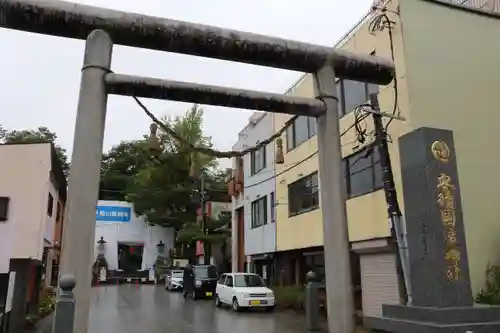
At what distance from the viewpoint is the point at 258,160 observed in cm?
2762

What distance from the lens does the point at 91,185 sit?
281 inches

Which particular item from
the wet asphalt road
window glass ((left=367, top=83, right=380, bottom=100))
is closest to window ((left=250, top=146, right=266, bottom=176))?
the wet asphalt road

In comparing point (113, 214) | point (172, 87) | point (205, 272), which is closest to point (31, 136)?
point (113, 214)

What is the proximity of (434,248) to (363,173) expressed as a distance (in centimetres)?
946

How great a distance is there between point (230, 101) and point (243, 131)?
2237 centimetres

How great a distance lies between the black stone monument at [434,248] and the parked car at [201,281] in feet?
67.2

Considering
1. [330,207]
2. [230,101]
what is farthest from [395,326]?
[230,101]

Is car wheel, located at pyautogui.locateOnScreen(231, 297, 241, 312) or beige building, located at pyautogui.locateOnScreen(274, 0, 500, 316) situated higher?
beige building, located at pyautogui.locateOnScreen(274, 0, 500, 316)

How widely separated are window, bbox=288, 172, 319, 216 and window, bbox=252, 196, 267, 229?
11.4ft

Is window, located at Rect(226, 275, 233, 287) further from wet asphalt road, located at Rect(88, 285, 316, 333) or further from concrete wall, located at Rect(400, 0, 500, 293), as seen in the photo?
concrete wall, located at Rect(400, 0, 500, 293)

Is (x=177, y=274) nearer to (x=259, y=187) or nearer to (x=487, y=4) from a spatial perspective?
(x=259, y=187)

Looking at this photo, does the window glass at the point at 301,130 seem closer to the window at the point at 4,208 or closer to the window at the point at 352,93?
the window at the point at 352,93

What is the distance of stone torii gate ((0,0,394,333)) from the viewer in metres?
6.99

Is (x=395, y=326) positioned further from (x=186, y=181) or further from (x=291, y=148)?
(x=186, y=181)
